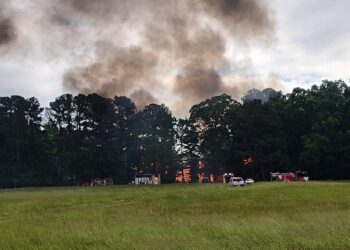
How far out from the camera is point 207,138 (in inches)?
4601

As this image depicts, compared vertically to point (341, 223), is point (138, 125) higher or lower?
higher

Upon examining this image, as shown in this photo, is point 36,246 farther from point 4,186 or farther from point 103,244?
point 4,186

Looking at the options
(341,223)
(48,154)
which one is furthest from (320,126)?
(341,223)

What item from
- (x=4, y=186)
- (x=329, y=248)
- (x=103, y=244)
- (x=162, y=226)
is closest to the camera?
(x=329, y=248)

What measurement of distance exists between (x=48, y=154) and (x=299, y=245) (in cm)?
11208

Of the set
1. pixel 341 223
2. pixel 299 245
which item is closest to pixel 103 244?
pixel 299 245

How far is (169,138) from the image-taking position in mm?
119938

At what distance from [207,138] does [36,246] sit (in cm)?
10251

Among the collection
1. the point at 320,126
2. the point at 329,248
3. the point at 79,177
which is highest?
the point at 320,126

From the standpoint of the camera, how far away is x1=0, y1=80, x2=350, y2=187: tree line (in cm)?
10075

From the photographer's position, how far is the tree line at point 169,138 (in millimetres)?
100750

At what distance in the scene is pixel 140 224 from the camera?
19906mm

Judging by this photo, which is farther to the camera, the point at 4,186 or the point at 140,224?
the point at 4,186

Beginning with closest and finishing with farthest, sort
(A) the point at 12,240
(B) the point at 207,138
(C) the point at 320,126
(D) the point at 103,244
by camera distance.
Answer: (D) the point at 103,244 < (A) the point at 12,240 < (C) the point at 320,126 < (B) the point at 207,138
